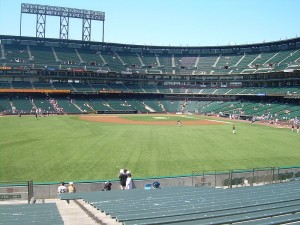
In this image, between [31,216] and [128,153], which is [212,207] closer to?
[31,216]

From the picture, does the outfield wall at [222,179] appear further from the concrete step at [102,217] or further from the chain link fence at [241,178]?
the concrete step at [102,217]

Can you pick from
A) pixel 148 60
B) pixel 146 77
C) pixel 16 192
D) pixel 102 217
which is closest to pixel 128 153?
pixel 16 192

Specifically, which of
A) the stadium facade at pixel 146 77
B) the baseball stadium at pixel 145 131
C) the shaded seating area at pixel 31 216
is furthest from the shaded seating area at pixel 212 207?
the stadium facade at pixel 146 77

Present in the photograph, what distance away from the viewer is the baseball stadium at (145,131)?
1252 centimetres

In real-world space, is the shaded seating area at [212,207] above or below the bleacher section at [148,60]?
below

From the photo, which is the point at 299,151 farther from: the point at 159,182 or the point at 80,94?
the point at 80,94

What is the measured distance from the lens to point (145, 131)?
49.8m

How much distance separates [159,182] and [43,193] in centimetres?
653

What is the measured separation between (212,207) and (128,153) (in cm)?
2145

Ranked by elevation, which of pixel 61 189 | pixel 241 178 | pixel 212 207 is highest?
pixel 212 207

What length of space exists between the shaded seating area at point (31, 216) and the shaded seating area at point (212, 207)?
1.65 metres

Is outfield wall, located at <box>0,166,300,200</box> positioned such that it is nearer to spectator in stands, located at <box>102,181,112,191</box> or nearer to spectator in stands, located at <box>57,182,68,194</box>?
spectator in stands, located at <box>102,181,112,191</box>

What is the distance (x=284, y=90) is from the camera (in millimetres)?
81875

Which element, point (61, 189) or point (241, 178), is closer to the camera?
point (61, 189)
